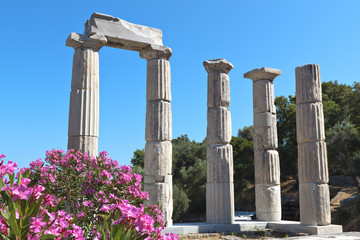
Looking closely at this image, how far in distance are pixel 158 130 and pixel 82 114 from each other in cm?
310

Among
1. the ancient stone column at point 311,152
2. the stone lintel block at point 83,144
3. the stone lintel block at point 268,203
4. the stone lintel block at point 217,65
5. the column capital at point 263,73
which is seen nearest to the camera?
the stone lintel block at point 83,144

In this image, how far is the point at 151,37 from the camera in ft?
51.5

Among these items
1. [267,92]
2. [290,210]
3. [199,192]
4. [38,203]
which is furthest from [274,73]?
[38,203]

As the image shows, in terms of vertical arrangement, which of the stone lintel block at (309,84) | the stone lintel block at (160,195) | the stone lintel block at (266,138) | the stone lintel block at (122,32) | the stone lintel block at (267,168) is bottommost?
the stone lintel block at (160,195)

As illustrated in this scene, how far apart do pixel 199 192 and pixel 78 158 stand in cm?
2144

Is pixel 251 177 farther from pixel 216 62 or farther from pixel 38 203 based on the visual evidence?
pixel 38 203

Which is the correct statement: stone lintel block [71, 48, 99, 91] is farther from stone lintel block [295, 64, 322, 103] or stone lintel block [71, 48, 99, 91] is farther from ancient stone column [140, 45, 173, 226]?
stone lintel block [295, 64, 322, 103]

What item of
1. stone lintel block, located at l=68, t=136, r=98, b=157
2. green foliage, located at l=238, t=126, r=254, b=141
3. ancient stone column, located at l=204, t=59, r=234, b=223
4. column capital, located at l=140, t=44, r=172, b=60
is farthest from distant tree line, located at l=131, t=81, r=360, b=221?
stone lintel block, located at l=68, t=136, r=98, b=157

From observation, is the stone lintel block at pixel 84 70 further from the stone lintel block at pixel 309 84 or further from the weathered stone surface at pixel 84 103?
the stone lintel block at pixel 309 84

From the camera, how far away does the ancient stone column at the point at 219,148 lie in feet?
50.8

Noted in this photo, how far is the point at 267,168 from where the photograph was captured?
56.9 feet

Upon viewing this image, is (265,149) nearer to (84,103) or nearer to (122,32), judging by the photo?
(122,32)

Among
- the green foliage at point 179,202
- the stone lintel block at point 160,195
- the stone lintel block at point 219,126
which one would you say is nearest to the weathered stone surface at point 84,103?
the stone lintel block at point 160,195

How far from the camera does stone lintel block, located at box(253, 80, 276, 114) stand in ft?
58.8
